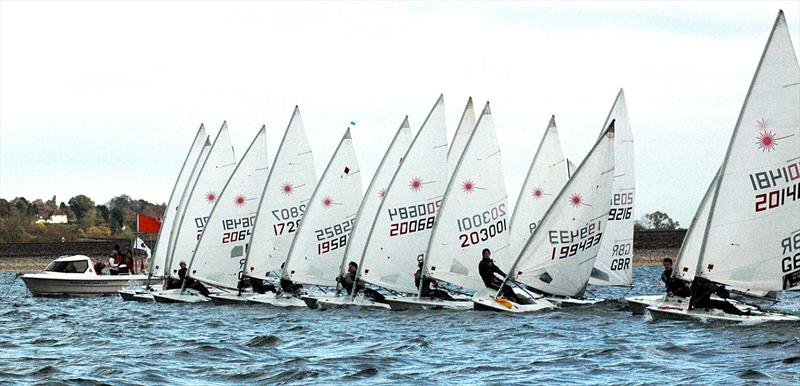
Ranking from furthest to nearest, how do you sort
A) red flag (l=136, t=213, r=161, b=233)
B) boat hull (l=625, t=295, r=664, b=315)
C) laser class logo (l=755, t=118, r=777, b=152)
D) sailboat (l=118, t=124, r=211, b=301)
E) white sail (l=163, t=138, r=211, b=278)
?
red flag (l=136, t=213, r=161, b=233)
sailboat (l=118, t=124, r=211, b=301)
white sail (l=163, t=138, r=211, b=278)
boat hull (l=625, t=295, r=664, b=315)
laser class logo (l=755, t=118, r=777, b=152)

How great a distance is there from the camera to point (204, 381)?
20750 mm

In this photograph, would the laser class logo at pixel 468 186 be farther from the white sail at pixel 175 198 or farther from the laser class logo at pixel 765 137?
the white sail at pixel 175 198

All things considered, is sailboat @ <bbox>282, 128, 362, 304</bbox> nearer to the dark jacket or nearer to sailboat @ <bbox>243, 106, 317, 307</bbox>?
sailboat @ <bbox>243, 106, 317, 307</bbox>

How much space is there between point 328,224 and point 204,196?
696 cm

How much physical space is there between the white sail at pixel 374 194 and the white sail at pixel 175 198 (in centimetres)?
1059

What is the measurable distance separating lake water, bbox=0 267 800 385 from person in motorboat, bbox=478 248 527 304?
1.18 metres

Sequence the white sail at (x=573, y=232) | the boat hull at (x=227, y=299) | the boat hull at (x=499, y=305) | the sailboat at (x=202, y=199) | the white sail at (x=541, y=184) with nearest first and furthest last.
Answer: the boat hull at (x=499, y=305) < the white sail at (x=573, y=232) < the boat hull at (x=227, y=299) < the white sail at (x=541, y=184) < the sailboat at (x=202, y=199)

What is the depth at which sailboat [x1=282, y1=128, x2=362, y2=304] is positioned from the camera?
39.3 m

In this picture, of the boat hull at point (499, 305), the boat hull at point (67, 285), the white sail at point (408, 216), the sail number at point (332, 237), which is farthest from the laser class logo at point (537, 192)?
the boat hull at point (67, 285)

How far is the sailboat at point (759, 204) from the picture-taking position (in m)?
28.5

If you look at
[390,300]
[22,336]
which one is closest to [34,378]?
[22,336]

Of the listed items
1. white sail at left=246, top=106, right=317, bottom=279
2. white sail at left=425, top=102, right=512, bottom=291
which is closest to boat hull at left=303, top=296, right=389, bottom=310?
white sail at left=425, top=102, right=512, bottom=291

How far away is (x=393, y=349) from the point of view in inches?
998

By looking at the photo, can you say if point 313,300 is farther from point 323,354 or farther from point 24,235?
point 24,235
